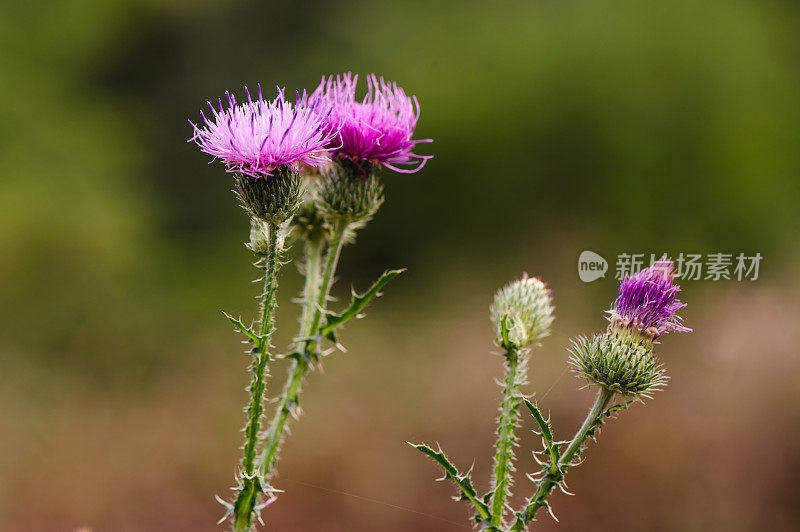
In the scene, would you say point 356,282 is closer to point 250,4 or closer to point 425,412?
point 425,412

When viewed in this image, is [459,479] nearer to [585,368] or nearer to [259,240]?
[585,368]

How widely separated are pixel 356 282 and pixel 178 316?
8.53 ft

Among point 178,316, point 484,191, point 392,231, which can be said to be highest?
point 484,191

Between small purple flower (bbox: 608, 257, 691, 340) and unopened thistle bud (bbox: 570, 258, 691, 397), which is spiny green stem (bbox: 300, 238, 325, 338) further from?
small purple flower (bbox: 608, 257, 691, 340)

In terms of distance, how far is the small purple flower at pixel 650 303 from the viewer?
2205 mm

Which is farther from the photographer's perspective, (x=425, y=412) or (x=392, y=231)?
(x=392, y=231)

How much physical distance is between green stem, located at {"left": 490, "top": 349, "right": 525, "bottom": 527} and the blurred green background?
4233 millimetres

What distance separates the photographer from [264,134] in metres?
2.06

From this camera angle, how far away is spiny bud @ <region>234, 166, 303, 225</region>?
2080mm

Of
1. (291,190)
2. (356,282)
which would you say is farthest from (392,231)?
(291,190)

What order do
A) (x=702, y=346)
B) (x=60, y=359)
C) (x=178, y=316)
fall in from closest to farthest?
(x=702, y=346) → (x=60, y=359) → (x=178, y=316)

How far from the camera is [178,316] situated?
9148mm

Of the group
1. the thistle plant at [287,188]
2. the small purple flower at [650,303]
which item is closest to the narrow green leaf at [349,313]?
the thistle plant at [287,188]

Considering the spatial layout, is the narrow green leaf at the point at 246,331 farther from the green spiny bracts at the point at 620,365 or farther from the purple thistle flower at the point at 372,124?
the green spiny bracts at the point at 620,365
